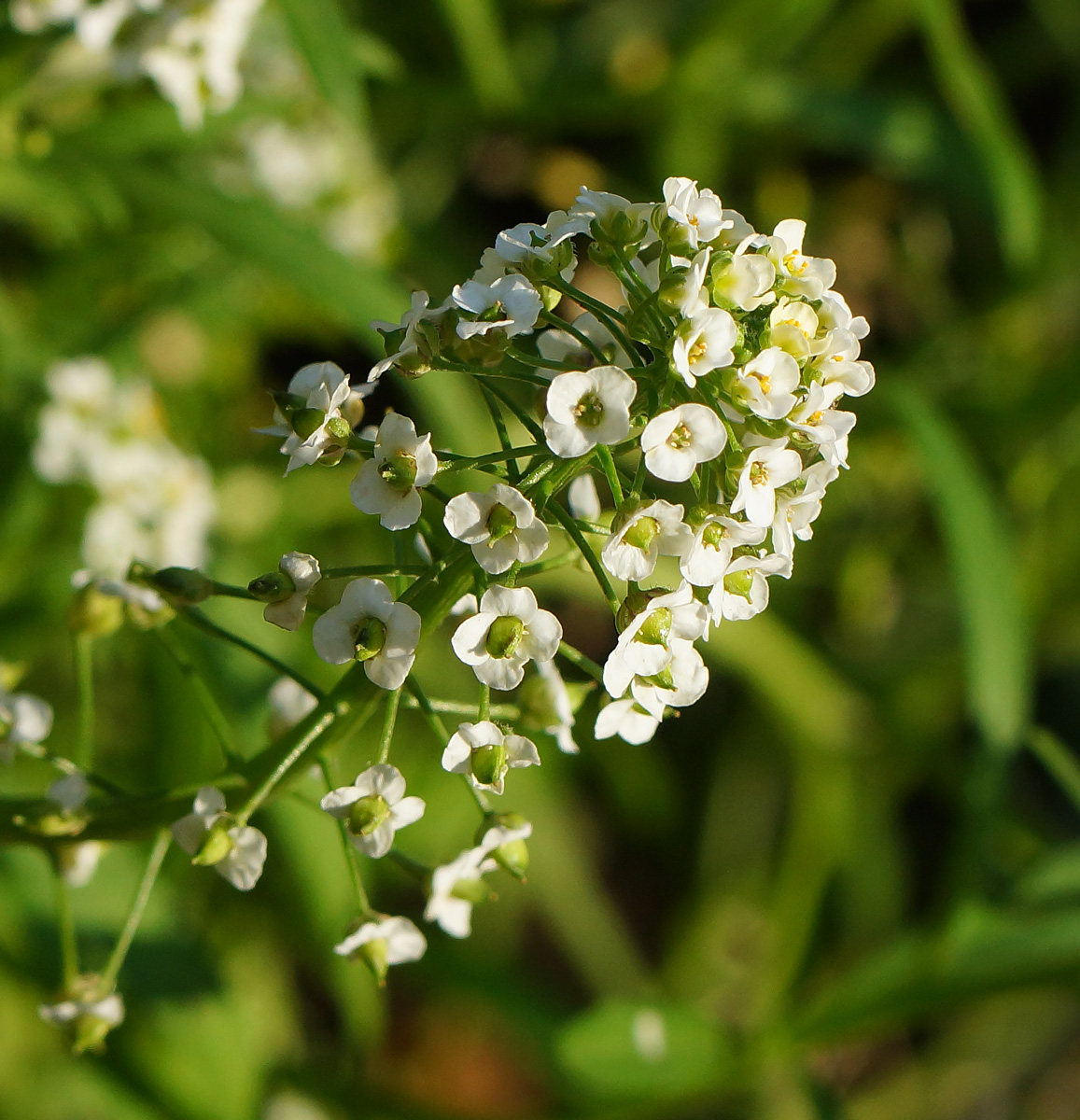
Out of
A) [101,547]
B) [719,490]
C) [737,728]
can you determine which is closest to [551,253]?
[719,490]

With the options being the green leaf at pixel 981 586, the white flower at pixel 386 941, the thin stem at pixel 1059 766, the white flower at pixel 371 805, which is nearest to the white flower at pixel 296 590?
the white flower at pixel 371 805

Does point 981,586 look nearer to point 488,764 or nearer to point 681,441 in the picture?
point 681,441

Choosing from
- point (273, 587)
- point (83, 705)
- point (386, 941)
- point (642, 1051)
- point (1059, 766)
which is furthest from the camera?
point (642, 1051)

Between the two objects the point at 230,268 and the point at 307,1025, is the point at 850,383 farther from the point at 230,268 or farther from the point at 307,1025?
the point at 307,1025

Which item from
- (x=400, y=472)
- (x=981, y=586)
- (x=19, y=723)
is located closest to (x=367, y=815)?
(x=400, y=472)

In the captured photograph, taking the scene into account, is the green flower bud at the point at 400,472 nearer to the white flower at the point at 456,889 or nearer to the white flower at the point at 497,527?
the white flower at the point at 497,527

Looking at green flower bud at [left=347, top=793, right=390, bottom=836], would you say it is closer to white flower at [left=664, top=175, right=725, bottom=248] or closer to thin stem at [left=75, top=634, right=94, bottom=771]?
thin stem at [left=75, top=634, right=94, bottom=771]
